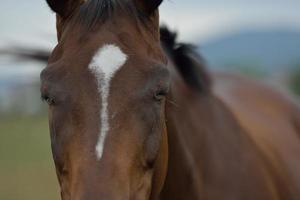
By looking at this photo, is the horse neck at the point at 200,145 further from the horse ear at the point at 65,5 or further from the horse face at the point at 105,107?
the horse ear at the point at 65,5

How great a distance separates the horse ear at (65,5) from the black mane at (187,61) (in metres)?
1.16

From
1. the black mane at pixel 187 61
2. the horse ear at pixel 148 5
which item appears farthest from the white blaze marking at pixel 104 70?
the black mane at pixel 187 61

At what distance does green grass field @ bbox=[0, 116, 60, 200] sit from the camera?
12.2m

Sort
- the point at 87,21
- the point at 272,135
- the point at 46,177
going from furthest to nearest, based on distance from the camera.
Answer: the point at 46,177, the point at 272,135, the point at 87,21

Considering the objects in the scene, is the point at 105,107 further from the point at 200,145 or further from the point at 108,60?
the point at 200,145

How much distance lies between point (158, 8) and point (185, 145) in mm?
894

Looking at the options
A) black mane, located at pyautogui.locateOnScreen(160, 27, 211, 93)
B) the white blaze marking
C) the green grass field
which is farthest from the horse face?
the green grass field

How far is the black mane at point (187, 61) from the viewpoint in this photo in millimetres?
4660

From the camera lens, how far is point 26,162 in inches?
650

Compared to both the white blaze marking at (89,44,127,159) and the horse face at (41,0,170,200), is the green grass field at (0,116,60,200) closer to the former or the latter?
the horse face at (41,0,170,200)

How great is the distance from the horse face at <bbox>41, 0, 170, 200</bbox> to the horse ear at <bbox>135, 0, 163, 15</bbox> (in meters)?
0.17

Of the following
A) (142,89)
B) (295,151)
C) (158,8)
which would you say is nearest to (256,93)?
(295,151)

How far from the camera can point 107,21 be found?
139 inches

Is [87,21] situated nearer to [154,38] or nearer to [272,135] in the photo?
[154,38]
